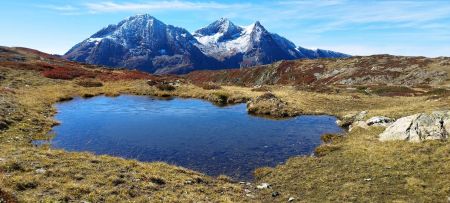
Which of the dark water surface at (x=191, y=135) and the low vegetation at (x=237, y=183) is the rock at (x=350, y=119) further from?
the low vegetation at (x=237, y=183)

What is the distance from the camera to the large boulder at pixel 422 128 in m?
29.2

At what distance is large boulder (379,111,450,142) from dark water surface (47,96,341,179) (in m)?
7.39

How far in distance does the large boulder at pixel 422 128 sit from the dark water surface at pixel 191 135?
24.2 feet

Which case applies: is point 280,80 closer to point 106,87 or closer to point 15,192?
point 106,87

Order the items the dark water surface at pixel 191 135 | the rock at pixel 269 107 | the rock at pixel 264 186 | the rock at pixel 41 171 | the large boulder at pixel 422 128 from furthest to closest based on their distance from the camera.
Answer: the rock at pixel 269 107 → the dark water surface at pixel 191 135 → the large boulder at pixel 422 128 → the rock at pixel 264 186 → the rock at pixel 41 171

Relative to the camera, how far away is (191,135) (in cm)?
3956

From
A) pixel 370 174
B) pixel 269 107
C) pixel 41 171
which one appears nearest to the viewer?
pixel 41 171

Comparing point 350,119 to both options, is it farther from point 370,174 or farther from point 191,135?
point 370,174

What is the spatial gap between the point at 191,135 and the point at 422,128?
21.6 meters

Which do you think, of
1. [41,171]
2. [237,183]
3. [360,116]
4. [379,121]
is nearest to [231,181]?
[237,183]

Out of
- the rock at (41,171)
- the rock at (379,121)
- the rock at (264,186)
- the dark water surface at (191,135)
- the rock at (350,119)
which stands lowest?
the rock at (264,186)

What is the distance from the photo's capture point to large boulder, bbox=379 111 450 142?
29219 millimetres

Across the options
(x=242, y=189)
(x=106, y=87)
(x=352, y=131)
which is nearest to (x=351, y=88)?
(x=352, y=131)

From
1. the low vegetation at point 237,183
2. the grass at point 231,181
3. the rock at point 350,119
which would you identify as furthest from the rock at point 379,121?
the rock at point 350,119
